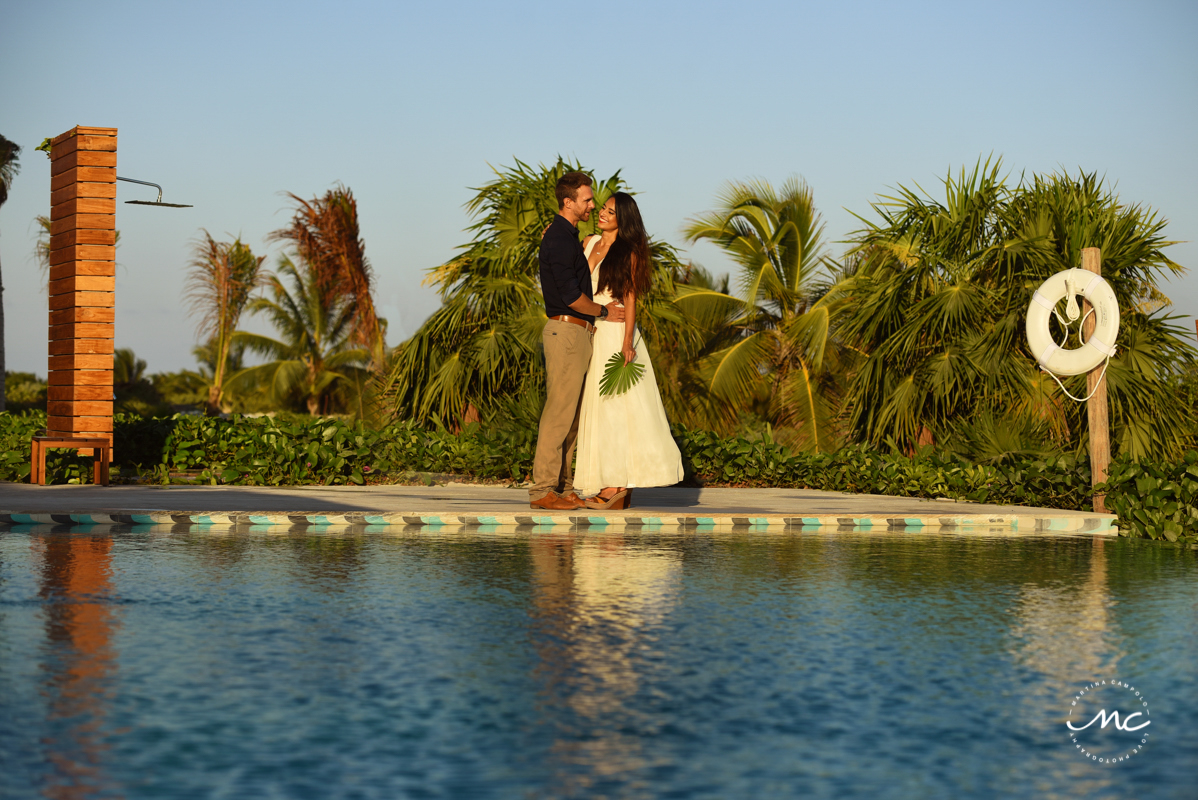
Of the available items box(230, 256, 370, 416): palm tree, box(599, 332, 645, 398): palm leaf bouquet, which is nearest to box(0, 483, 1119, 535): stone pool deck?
box(599, 332, 645, 398): palm leaf bouquet

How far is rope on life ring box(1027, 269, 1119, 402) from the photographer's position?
31.9 feet

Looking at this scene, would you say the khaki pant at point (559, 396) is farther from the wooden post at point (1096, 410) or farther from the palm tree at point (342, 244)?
the palm tree at point (342, 244)

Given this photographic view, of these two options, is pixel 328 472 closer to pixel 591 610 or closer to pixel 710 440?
pixel 710 440

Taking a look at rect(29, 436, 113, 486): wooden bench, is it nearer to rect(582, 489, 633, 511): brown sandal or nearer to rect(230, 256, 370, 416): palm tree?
rect(582, 489, 633, 511): brown sandal

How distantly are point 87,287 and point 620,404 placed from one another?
5.92 m

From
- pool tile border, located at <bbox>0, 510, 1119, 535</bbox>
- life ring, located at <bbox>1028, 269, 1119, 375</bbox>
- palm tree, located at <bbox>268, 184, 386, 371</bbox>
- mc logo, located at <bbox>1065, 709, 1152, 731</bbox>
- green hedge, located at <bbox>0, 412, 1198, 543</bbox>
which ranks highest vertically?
palm tree, located at <bbox>268, 184, 386, 371</bbox>

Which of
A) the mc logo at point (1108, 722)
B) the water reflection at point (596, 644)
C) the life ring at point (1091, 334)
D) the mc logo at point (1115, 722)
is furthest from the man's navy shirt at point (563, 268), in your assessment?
the mc logo at point (1115, 722)

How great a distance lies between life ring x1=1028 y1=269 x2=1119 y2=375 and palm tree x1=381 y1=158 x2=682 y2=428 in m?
5.65

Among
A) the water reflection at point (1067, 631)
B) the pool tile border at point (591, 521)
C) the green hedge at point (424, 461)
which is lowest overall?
the water reflection at point (1067, 631)

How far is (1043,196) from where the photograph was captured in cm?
1437

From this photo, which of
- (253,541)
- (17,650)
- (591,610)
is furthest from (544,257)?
(17,650)

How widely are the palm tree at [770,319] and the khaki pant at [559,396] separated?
1285cm

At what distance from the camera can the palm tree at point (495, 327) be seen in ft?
48.2

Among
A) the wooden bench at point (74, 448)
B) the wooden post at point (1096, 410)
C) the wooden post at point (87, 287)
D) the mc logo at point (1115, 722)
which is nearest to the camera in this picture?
the mc logo at point (1115, 722)
